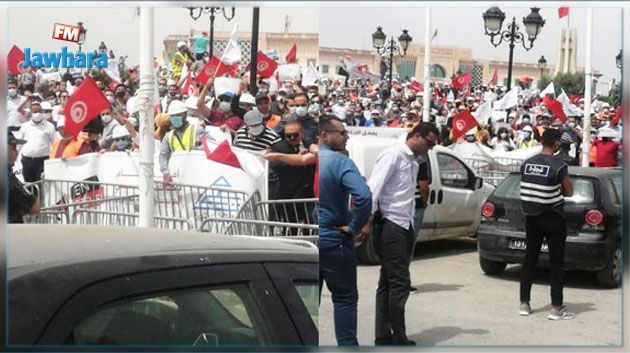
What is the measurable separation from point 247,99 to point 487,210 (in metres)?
1.55

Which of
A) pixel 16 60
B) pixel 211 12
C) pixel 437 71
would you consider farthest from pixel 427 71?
pixel 16 60

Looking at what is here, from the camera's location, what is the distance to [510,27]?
425cm

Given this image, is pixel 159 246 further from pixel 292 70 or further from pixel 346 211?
pixel 292 70

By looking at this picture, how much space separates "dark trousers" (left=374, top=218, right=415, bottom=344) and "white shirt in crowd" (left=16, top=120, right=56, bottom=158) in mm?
2058

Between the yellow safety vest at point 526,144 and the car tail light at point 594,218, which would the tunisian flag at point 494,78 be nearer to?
the yellow safety vest at point 526,144

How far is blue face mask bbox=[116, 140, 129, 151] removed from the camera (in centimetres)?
520

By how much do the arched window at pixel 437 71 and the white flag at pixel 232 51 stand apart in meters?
1.12

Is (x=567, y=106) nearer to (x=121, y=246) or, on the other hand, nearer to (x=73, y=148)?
(x=121, y=246)

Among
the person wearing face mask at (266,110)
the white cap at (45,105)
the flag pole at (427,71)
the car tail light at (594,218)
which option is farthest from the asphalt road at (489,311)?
the white cap at (45,105)

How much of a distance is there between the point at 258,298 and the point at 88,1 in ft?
7.28

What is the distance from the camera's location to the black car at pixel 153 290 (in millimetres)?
2479

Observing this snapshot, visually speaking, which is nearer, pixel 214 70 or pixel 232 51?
pixel 232 51

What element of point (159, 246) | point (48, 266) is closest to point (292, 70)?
point (159, 246)

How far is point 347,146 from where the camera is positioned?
4.14m
